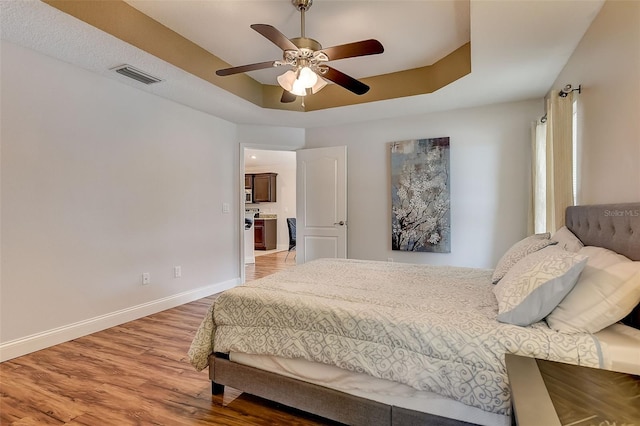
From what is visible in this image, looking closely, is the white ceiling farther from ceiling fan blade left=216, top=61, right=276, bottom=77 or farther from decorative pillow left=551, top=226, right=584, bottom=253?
decorative pillow left=551, top=226, right=584, bottom=253

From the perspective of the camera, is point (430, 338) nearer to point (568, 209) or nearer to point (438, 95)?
point (568, 209)

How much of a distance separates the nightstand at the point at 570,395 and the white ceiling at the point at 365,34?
6.68 feet

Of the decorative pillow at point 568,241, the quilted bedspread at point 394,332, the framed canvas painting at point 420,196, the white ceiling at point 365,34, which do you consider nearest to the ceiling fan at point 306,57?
the white ceiling at point 365,34

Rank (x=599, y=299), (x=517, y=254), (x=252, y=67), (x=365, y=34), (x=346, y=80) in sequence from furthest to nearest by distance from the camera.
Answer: (x=365, y=34) → (x=346, y=80) → (x=252, y=67) → (x=517, y=254) → (x=599, y=299)

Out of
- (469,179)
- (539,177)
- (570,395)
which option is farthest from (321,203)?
(570,395)

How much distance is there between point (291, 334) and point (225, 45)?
8.61 feet

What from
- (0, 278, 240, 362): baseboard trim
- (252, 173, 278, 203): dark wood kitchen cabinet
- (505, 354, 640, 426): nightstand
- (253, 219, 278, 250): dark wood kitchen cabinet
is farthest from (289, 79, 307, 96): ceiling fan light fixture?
(252, 173, 278, 203): dark wood kitchen cabinet

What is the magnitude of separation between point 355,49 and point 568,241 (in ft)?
5.97

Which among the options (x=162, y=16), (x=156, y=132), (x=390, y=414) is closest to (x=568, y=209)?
(x=390, y=414)

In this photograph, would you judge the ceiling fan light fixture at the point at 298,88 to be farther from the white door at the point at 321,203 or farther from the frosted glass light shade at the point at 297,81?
the white door at the point at 321,203

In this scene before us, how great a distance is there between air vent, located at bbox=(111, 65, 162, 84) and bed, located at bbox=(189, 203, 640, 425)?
227cm

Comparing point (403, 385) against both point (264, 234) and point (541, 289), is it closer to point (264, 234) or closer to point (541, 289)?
point (541, 289)

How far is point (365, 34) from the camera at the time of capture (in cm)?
271

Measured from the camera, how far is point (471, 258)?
3896 mm
